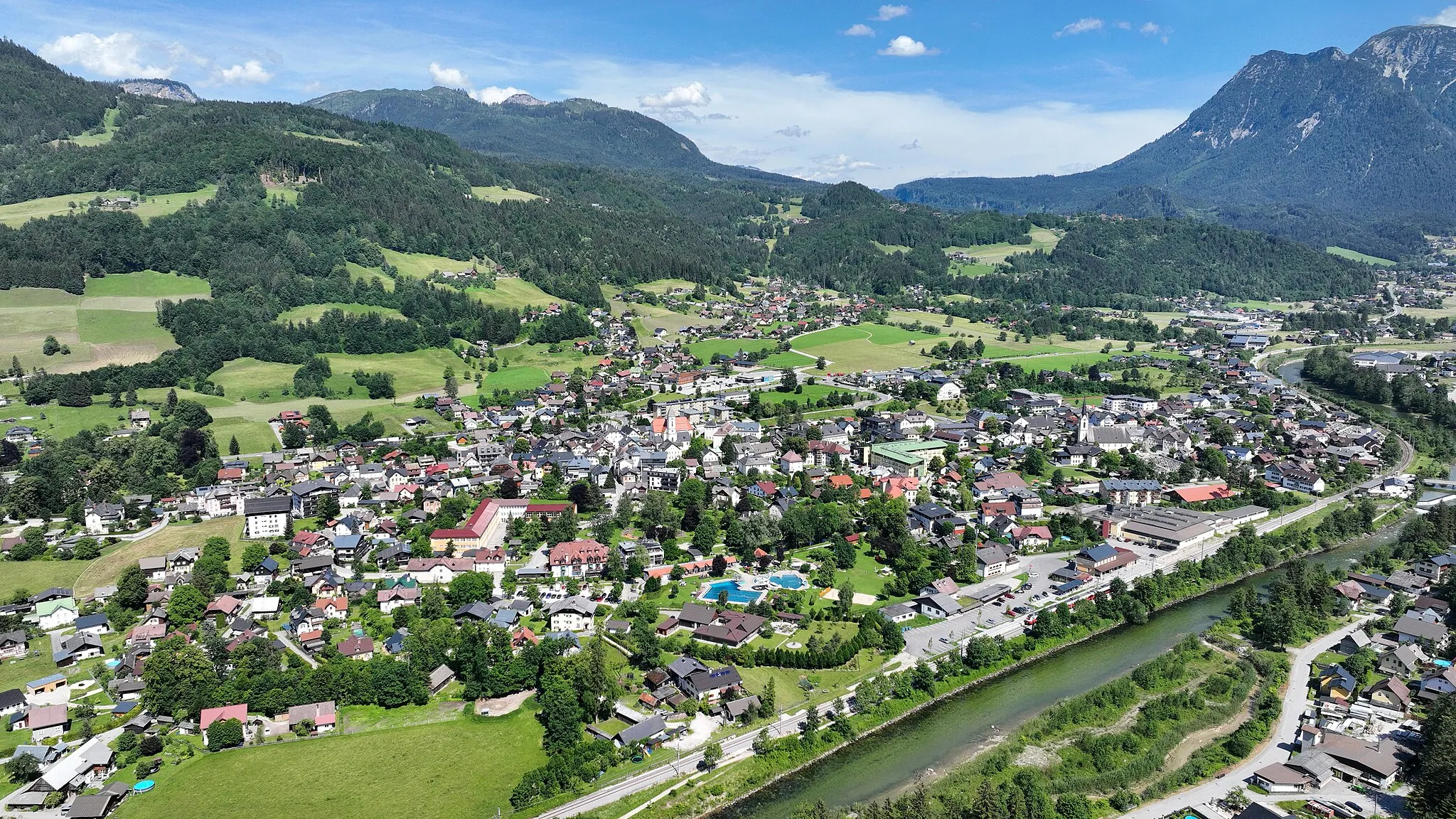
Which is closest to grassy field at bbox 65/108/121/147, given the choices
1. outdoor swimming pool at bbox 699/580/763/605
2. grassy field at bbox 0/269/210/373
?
grassy field at bbox 0/269/210/373

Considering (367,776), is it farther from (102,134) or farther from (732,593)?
(102,134)

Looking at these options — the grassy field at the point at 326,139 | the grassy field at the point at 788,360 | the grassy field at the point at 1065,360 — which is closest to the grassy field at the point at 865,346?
the grassy field at the point at 788,360

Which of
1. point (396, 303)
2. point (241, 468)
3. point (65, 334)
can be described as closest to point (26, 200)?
point (65, 334)

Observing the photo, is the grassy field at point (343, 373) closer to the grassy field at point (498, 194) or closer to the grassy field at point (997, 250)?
the grassy field at point (498, 194)

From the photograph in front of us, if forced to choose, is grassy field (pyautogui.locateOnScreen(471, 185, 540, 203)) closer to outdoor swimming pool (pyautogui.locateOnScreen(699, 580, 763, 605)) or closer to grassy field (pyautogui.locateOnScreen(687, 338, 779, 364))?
grassy field (pyautogui.locateOnScreen(687, 338, 779, 364))

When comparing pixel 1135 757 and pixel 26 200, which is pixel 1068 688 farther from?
pixel 26 200

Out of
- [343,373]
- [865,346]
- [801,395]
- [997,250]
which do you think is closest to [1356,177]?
[997,250]
